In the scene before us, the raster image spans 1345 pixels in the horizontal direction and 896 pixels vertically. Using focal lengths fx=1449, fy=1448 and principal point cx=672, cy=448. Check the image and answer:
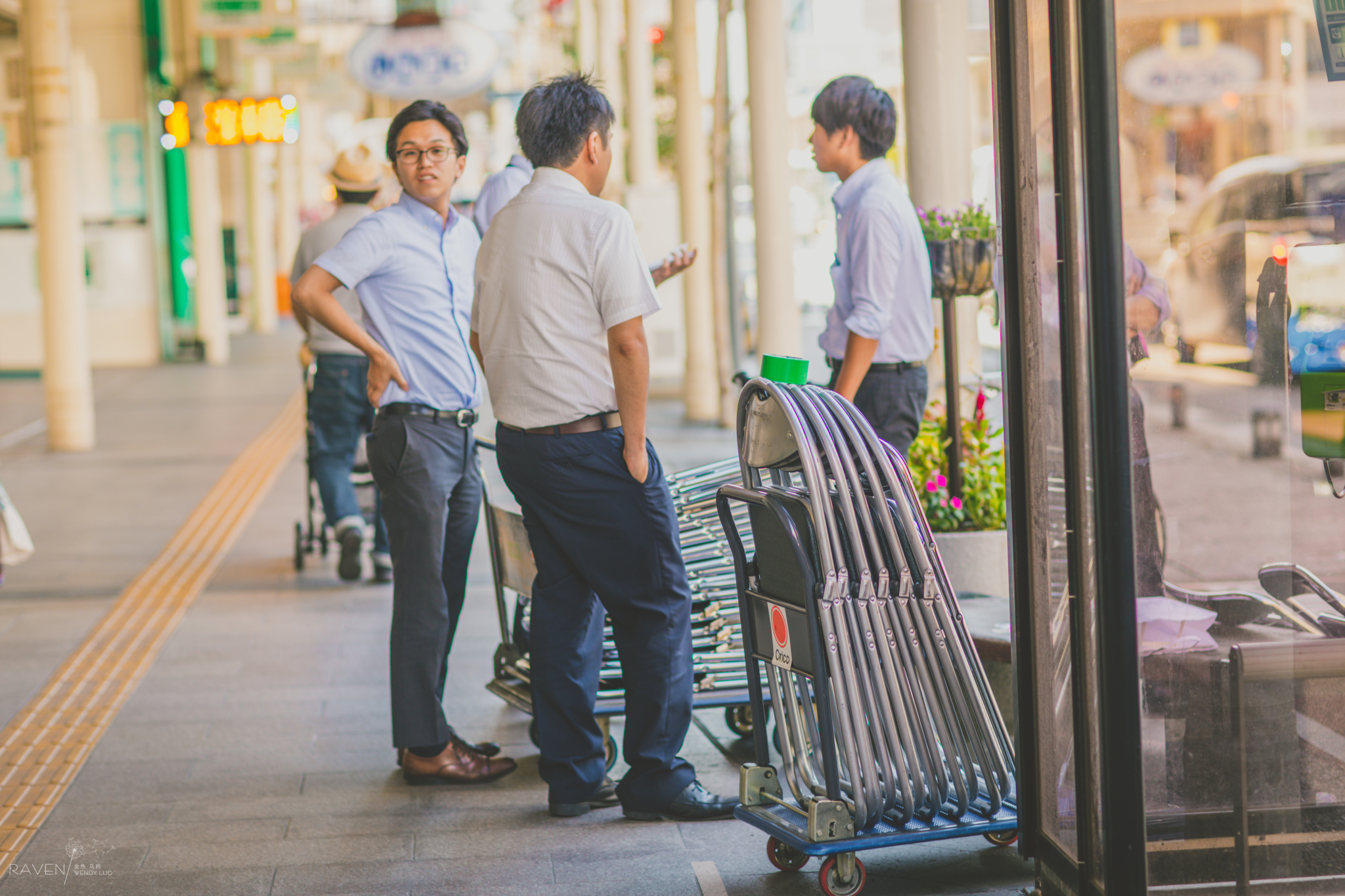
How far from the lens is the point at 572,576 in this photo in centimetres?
385

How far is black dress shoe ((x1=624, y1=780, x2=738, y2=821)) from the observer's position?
12.6ft

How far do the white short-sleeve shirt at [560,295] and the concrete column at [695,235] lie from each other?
8.71m

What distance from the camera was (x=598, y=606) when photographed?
3975mm

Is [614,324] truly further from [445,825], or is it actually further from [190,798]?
[190,798]

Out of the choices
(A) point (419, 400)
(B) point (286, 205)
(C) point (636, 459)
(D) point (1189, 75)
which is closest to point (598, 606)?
(C) point (636, 459)

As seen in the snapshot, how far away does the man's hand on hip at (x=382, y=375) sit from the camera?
4.12 meters

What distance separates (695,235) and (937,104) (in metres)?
6.82

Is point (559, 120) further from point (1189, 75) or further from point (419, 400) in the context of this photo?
point (1189, 75)

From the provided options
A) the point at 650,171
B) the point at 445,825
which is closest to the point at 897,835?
the point at 445,825

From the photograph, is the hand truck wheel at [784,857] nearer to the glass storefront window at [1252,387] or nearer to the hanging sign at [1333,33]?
the glass storefront window at [1252,387]

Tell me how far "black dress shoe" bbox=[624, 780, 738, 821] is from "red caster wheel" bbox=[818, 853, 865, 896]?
624mm

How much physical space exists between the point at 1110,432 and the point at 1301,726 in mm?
737

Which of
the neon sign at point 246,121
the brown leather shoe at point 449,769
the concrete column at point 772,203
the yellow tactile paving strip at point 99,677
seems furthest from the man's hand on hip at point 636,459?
the neon sign at point 246,121

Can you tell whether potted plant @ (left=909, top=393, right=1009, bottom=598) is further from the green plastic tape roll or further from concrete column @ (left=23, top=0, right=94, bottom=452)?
concrete column @ (left=23, top=0, right=94, bottom=452)
